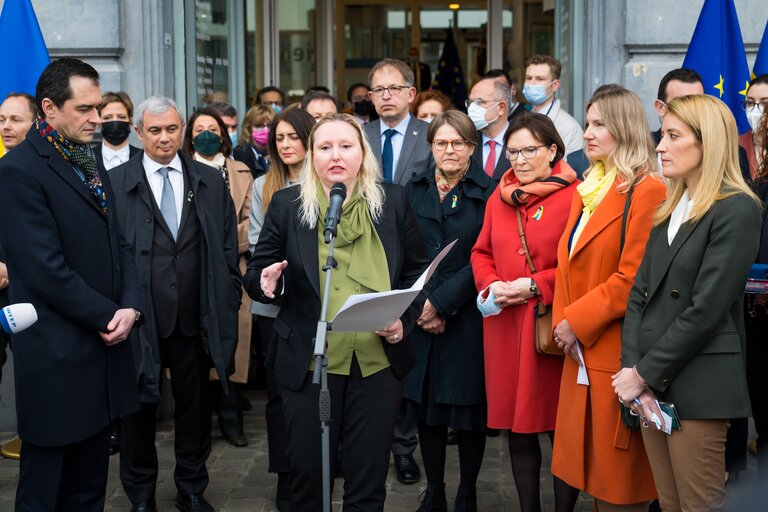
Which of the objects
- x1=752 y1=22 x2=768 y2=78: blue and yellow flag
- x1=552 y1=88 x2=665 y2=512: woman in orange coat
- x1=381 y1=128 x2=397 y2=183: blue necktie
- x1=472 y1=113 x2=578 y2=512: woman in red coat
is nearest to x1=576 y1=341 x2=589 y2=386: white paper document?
x1=552 y1=88 x2=665 y2=512: woman in orange coat

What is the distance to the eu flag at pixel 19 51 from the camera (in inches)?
278

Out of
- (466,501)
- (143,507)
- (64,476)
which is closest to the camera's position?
(64,476)

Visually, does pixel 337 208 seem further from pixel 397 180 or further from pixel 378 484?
pixel 397 180

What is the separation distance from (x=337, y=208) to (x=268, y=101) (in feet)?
19.3

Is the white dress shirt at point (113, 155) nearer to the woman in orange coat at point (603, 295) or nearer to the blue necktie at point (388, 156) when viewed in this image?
the blue necktie at point (388, 156)

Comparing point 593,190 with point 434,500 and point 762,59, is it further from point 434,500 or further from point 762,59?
point 762,59

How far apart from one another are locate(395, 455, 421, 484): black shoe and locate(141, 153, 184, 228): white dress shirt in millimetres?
2003

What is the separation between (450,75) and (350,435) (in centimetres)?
1042

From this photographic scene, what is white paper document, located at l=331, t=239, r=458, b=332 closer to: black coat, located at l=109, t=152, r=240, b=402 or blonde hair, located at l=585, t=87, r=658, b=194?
blonde hair, located at l=585, t=87, r=658, b=194

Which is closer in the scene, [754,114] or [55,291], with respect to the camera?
[55,291]

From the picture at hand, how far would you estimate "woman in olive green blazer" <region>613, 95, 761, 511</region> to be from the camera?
12.6 feet

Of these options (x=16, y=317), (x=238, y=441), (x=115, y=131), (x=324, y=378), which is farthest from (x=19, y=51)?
(x=324, y=378)

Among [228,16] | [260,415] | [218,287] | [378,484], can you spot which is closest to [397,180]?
[218,287]

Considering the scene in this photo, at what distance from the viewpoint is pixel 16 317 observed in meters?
3.41
